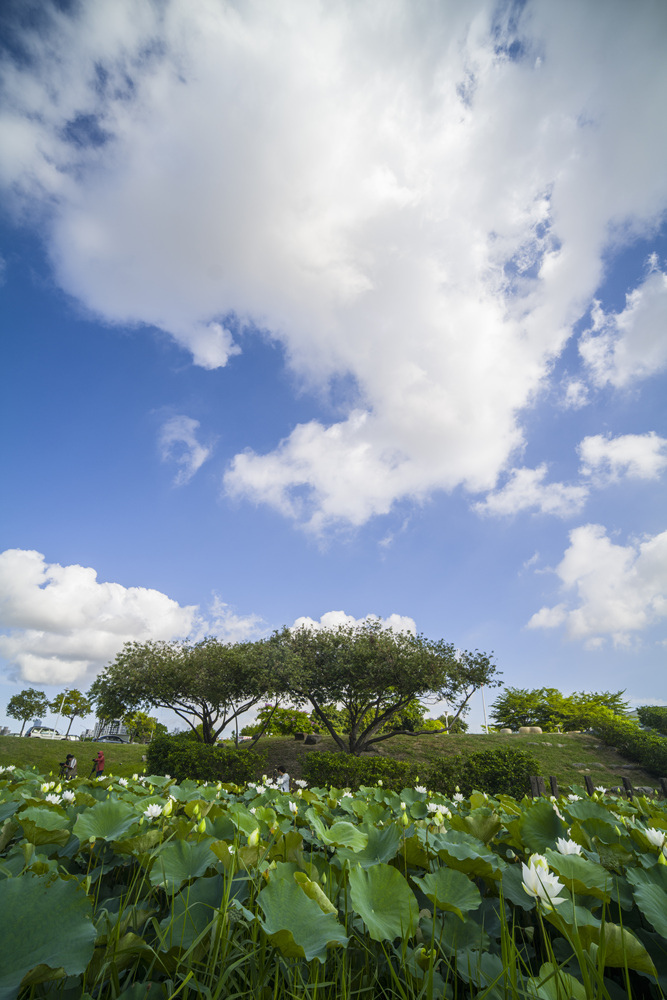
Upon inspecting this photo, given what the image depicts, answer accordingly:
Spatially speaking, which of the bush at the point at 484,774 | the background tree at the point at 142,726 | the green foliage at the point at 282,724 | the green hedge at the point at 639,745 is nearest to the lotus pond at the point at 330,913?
the bush at the point at 484,774

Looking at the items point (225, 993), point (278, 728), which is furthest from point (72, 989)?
point (278, 728)

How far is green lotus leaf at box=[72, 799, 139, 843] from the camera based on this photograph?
1.75 meters

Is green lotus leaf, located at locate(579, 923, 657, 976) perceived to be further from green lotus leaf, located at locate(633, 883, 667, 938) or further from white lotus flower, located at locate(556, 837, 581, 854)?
white lotus flower, located at locate(556, 837, 581, 854)

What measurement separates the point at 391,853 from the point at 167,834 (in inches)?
38.1

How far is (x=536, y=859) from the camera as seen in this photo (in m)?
1.40

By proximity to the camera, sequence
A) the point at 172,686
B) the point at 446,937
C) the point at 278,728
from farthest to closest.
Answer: the point at 278,728
the point at 172,686
the point at 446,937

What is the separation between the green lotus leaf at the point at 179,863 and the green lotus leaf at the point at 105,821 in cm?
36

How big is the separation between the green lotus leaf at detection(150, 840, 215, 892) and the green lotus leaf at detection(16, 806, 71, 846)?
1.86ft

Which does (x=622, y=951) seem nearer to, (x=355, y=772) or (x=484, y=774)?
(x=484, y=774)

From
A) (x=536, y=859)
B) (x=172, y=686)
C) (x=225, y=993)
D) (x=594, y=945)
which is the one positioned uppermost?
(x=172, y=686)

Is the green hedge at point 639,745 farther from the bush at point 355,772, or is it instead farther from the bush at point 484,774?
the bush at point 355,772

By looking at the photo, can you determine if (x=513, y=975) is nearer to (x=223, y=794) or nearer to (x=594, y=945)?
(x=594, y=945)

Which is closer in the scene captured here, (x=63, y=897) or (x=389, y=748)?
(x=63, y=897)

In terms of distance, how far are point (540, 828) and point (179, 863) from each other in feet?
4.69
